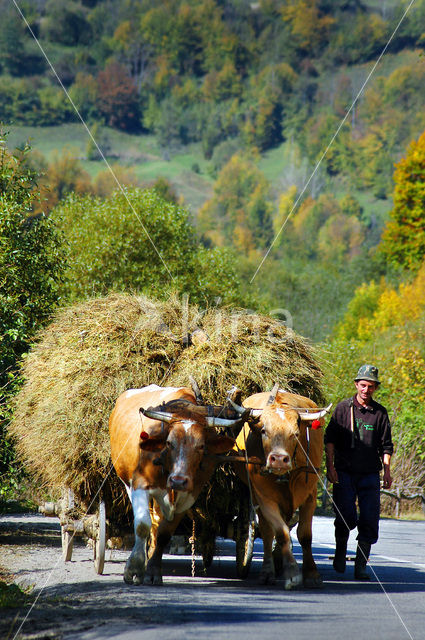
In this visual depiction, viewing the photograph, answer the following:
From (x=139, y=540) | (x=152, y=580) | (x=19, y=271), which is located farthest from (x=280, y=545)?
(x=19, y=271)

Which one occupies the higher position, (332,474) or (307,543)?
(332,474)

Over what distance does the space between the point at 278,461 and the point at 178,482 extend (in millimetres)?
1075

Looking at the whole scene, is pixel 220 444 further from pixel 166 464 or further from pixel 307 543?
pixel 307 543

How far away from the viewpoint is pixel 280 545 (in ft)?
35.5

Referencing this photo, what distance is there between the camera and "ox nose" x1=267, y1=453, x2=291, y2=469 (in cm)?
1039

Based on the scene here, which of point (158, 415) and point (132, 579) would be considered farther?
point (158, 415)

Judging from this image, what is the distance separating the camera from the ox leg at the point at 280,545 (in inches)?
412

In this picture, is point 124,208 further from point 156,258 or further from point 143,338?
point 143,338

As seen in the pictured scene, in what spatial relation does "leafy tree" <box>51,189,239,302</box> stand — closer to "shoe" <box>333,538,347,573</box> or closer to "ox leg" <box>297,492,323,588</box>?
"shoe" <box>333,538,347,573</box>

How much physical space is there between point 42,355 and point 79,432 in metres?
1.76

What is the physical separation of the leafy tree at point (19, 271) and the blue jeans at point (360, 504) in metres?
5.25

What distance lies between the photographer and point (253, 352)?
1191cm

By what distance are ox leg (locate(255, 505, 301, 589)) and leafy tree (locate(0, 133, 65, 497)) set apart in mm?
5151

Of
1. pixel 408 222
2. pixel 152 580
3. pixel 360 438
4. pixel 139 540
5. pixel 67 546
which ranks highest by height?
pixel 360 438
